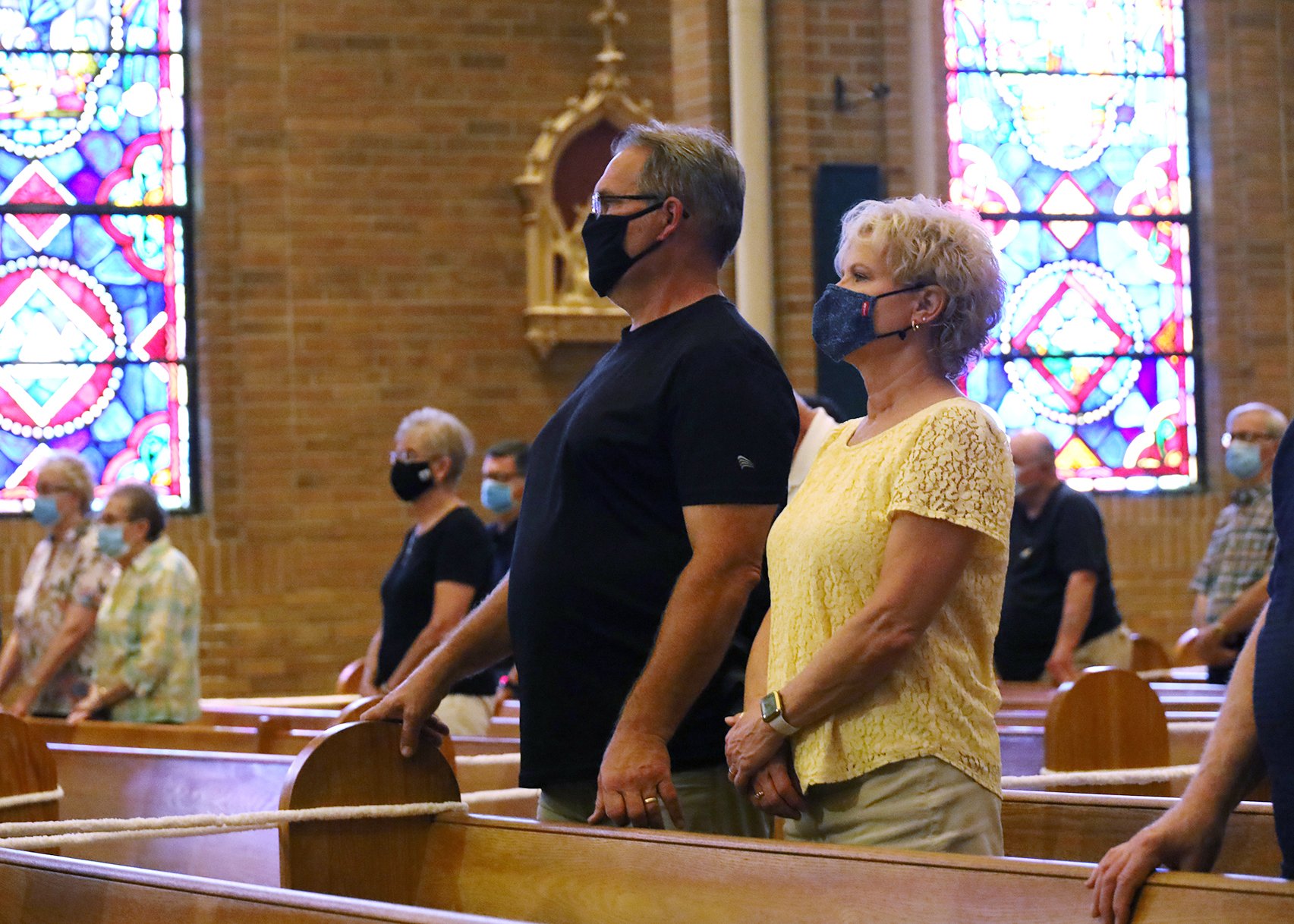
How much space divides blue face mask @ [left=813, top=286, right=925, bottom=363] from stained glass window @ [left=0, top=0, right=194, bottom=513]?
675cm

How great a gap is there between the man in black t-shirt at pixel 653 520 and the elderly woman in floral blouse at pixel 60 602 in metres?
4.13

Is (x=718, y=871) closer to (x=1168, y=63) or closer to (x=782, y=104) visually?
(x=782, y=104)

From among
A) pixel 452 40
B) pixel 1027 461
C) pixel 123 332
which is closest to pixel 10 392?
pixel 123 332

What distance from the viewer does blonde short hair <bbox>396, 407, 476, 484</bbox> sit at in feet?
18.6

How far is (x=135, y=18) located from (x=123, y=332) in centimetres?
152

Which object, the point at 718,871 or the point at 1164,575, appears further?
the point at 1164,575

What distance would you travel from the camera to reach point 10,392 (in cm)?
880

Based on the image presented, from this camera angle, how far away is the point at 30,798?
159 inches

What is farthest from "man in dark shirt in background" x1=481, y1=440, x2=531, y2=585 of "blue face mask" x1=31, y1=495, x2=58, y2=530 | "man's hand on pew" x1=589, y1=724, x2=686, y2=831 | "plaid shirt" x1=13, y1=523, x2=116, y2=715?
"man's hand on pew" x1=589, y1=724, x2=686, y2=831

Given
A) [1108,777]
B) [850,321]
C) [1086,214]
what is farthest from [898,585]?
[1086,214]

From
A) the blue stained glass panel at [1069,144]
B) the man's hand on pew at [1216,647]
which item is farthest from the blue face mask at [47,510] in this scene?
the blue stained glass panel at [1069,144]

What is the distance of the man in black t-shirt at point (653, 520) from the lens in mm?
2652

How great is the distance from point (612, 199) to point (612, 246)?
8 cm

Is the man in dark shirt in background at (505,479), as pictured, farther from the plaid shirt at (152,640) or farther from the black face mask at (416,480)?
the black face mask at (416,480)
